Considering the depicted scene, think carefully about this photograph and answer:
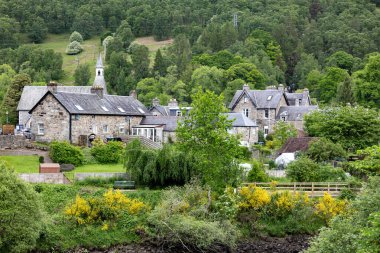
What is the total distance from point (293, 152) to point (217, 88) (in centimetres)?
4429

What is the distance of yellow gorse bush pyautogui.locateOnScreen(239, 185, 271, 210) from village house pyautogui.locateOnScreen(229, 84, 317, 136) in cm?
3434

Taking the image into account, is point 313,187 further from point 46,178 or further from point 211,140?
point 46,178

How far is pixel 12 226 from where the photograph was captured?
37.2 metres

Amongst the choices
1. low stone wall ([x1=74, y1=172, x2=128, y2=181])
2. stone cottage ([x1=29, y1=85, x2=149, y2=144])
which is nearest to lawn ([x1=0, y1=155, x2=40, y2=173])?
low stone wall ([x1=74, y1=172, x2=128, y2=181])

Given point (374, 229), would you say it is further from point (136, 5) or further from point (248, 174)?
point (136, 5)

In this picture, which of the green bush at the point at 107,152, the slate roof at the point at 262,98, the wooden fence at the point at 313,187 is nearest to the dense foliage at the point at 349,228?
the wooden fence at the point at 313,187

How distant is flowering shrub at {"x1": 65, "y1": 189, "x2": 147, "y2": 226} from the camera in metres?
42.4

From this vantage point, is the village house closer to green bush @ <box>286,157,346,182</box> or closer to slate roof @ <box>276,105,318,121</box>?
slate roof @ <box>276,105,318,121</box>

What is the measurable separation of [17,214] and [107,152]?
18.2 metres

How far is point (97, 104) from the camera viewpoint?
64.9 m

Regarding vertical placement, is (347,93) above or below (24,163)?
above

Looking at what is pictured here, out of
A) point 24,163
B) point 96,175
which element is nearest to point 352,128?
point 96,175

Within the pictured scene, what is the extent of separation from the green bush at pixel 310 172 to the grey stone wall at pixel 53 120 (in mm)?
19830

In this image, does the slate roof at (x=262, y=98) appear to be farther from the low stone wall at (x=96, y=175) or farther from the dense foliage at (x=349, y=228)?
the dense foliage at (x=349, y=228)
